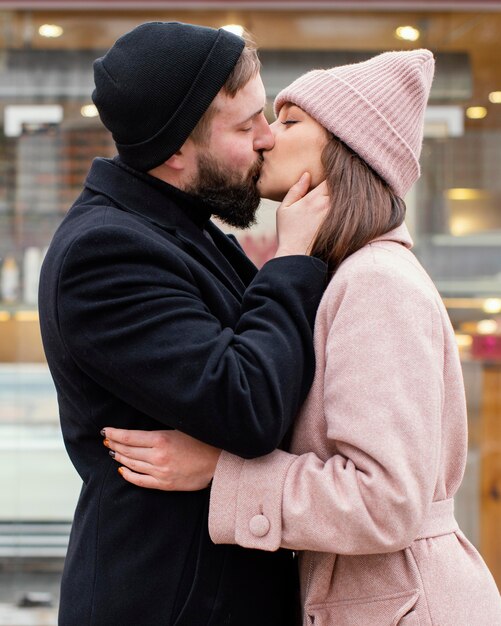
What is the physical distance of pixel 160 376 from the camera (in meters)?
1.79

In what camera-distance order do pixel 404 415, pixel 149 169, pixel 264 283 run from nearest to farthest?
pixel 404 415 < pixel 264 283 < pixel 149 169

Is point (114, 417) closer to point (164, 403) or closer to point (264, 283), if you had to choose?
point (164, 403)

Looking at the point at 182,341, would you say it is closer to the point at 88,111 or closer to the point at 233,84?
the point at 233,84

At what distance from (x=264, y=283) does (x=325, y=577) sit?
1.99 feet

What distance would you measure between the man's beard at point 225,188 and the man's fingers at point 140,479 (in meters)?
0.62

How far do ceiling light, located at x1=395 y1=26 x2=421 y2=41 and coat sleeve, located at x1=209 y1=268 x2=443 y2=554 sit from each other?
3150mm

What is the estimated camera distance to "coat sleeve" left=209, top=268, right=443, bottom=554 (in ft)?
5.81

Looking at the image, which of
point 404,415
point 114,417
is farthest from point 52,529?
point 404,415

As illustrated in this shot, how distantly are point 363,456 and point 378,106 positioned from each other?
741 mm

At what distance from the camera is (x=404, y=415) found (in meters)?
1.78

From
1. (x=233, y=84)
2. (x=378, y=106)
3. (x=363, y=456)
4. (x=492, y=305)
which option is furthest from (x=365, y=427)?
(x=492, y=305)

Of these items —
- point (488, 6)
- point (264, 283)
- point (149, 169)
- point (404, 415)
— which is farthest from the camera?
point (488, 6)

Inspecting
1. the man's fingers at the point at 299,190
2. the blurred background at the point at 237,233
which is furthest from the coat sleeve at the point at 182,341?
the blurred background at the point at 237,233

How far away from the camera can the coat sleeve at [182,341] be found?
1779 mm
